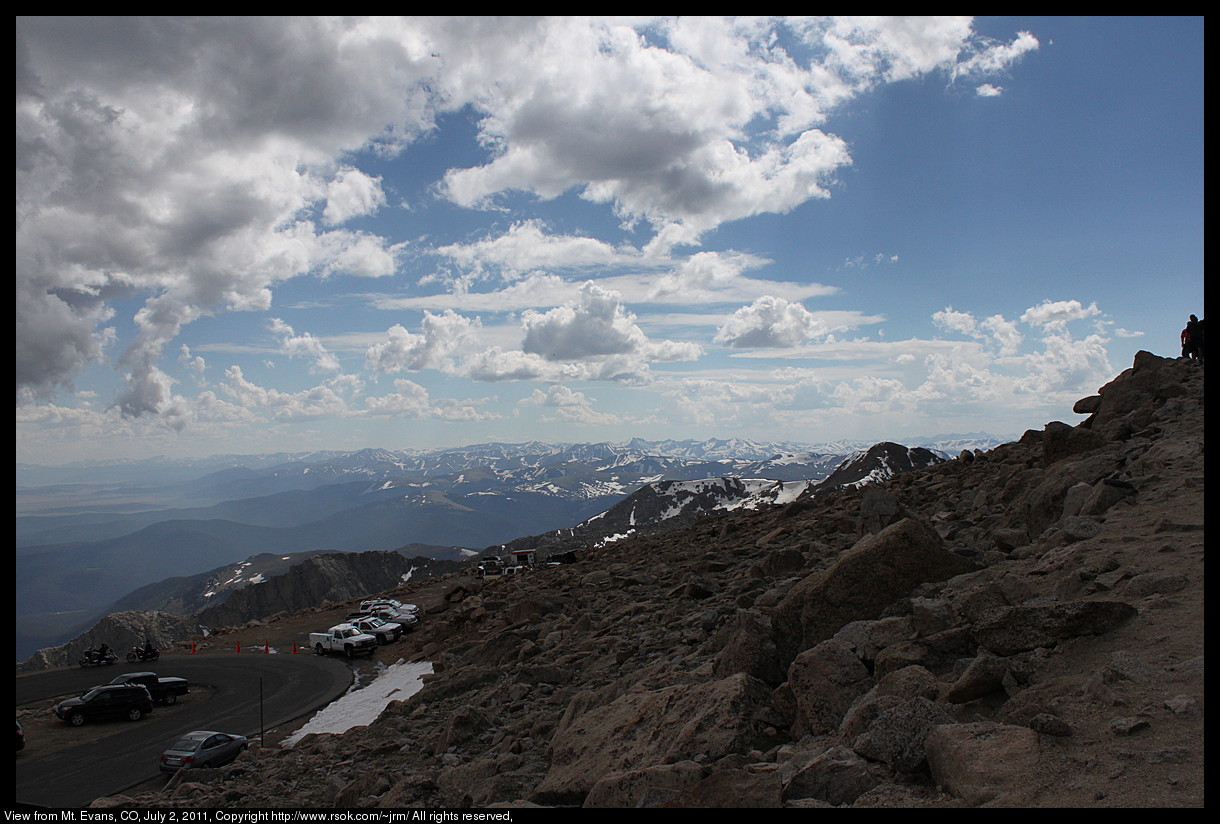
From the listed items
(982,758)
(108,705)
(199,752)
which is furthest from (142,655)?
(982,758)

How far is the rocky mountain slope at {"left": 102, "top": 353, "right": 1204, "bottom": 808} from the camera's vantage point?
18.3ft

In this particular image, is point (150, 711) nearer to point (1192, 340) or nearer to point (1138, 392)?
point (1138, 392)

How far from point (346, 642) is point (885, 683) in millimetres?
36558

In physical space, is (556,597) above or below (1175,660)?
below

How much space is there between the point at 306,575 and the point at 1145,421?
152315 mm

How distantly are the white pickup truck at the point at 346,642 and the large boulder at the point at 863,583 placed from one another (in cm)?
3283

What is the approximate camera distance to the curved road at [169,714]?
19.4 meters

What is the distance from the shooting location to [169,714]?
88.4 ft

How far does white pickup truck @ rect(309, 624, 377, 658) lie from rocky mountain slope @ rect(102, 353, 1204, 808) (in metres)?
17.5

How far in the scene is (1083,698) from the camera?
6.04m

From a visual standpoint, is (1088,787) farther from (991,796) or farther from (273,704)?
(273,704)

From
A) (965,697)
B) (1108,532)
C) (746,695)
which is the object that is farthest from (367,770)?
(1108,532)

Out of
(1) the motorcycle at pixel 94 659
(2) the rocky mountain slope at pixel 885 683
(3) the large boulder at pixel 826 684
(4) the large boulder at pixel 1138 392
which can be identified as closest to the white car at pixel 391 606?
(1) the motorcycle at pixel 94 659

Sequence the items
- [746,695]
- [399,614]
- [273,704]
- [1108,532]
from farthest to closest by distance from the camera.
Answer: [399,614] → [273,704] → [1108,532] → [746,695]
